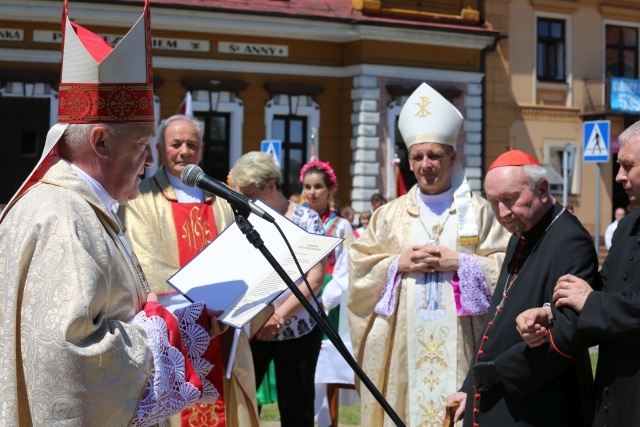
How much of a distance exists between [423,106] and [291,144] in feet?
58.1

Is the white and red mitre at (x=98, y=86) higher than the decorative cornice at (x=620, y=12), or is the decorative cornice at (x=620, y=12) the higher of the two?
the decorative cornice at (x=620, y=12)

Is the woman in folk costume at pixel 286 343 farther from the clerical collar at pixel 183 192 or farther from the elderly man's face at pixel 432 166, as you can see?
the elderly man's face at pixel 432 166

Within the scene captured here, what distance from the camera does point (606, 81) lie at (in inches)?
1068

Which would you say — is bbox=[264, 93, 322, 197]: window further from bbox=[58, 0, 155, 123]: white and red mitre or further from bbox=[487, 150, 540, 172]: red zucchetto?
bbox=[58, 0, 155, 123]: white and red mitre

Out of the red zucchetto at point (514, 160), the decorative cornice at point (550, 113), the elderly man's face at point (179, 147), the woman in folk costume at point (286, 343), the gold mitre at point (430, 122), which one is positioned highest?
the decorative cornice at point (550, 113)

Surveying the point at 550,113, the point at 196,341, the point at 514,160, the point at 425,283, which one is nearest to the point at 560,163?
the point at 550,113

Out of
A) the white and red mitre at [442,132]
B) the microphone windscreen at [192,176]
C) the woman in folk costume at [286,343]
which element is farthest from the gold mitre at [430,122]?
the microphone windscreen at [192,176]

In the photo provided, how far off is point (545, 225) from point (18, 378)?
2.03 metres

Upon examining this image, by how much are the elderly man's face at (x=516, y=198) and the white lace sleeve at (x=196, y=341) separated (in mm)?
1235

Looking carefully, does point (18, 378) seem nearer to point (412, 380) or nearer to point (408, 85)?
point (412, 380)

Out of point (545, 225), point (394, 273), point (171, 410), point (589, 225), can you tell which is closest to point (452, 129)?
point (394, 273)

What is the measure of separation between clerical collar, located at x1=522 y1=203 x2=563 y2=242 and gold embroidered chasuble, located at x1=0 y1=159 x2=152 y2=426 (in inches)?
65.2

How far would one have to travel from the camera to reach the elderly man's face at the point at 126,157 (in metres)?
3.13

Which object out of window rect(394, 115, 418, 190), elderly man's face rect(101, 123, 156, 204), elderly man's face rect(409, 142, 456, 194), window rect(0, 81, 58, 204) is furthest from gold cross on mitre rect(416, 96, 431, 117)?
window rect(394, 115, 418, 190)
